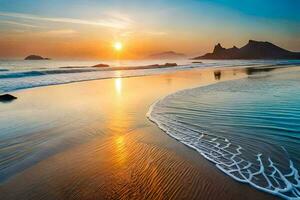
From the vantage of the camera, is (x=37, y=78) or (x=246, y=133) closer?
(x=246, y=133)

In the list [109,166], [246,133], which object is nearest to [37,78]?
[109,166]

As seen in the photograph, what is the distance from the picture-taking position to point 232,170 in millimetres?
4605

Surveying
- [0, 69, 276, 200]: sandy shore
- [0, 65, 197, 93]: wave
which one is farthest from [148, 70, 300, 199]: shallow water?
[0, 65, 197, 93]: wave

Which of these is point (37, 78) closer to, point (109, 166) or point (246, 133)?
point (109, 166)

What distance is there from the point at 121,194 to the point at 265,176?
8.84ft

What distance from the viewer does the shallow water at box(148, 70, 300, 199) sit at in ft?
14.3

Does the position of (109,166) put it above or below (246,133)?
below

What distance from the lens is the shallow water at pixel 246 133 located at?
4363mm

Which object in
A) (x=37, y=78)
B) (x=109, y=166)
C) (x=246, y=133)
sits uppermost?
(x=246, y=133)

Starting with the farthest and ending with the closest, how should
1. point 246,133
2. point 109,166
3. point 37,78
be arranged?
1. point 37,78
2. point 246,133
3. point 109,166

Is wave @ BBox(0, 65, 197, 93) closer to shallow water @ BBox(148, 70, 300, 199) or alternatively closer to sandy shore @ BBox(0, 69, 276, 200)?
sandy shore @ BBox(0, 69, 276, 200)

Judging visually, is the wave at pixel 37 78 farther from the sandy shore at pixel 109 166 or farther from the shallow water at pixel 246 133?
the shallow water at pixel 246 133

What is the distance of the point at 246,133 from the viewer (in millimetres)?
6582

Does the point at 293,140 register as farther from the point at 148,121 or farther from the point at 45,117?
the point at 45,117
